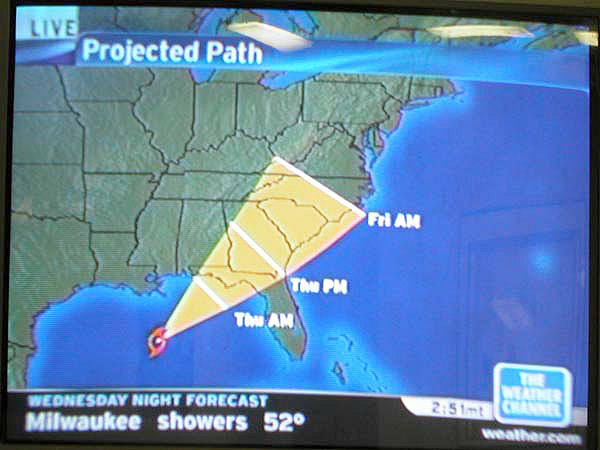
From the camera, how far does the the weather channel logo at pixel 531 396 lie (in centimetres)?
176

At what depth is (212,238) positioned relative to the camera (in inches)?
69.9

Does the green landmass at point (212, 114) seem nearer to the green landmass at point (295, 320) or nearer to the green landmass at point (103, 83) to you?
the green landmass at point (103, 83)

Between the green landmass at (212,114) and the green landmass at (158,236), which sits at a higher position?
the green landmass at (212,114)

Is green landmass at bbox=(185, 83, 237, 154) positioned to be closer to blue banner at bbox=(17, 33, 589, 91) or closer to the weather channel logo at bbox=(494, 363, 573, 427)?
blue banner at bbox=(17, 33, 589, 91)

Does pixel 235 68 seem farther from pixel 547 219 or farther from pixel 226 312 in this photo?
pixel 547 219

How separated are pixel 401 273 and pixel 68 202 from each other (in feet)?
2.37

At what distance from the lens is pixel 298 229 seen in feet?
5.82

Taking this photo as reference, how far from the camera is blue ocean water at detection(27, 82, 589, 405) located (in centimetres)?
175

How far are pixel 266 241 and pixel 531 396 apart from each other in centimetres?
64

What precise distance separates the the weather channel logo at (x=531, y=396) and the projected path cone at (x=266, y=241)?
459mm

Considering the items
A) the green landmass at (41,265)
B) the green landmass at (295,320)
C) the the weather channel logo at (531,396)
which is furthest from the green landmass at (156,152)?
the the weather channel logo at (531,396)

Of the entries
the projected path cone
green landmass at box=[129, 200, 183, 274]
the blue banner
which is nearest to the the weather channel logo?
the projected path cone

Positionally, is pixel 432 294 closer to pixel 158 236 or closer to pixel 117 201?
pixel 158 236

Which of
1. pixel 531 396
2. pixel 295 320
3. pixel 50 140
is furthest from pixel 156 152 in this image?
pixel 531 396
